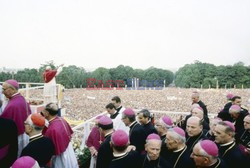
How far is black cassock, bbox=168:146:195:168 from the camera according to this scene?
350cm

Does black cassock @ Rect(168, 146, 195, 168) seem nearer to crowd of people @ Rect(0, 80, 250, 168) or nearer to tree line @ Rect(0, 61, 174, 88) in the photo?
crowd of people @ Rect(0, 80, 250, 168)

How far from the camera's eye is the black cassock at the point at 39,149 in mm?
3385

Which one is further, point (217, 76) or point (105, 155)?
point (217, 76)

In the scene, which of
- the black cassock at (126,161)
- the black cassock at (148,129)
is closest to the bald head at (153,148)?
the black cassock at (126,161)

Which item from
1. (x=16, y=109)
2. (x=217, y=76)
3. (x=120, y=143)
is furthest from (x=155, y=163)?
(x=217, y=76)

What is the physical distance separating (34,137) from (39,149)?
0.84 feet

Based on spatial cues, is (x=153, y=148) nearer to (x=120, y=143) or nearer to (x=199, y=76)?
(x=120, y=143)

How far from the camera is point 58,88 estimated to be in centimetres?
1091

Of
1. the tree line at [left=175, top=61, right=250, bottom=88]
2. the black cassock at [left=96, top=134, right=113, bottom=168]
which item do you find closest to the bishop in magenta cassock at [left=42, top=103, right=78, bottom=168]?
the black cassock at [left=96, top=134, right=113, bottom=168]

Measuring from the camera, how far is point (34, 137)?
3.63 meters

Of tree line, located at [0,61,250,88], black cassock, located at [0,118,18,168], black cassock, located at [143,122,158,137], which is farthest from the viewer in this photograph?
tree line, located at [0,61,250,88]

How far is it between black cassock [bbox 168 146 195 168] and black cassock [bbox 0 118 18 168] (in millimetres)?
2163

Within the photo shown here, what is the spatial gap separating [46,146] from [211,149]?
7.32 ft

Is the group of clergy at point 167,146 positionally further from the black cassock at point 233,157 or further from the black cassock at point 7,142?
the black cassock at point 7,142
